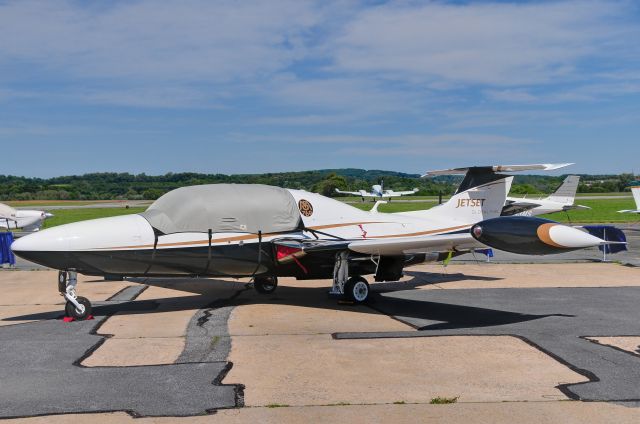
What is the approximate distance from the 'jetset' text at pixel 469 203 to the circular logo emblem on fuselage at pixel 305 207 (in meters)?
4.86

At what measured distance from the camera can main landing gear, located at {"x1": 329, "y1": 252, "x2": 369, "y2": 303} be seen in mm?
13391

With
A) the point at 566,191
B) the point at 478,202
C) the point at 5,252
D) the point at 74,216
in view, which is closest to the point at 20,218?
the point at 5,252

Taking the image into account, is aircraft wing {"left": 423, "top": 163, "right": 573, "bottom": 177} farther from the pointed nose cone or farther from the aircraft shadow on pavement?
the pointed nose cone

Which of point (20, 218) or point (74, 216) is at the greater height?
point (20, 218)

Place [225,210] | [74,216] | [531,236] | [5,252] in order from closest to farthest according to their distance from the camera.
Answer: [531,236]
[225,210]
[5,252]
[74,216]

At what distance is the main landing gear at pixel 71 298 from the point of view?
1161 cm

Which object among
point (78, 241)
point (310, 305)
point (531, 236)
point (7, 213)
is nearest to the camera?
point (531, 236)

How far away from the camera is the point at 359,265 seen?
45.1ft

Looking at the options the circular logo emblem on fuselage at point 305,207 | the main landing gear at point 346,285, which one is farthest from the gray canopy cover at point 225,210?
the main landing gear at point 346,285

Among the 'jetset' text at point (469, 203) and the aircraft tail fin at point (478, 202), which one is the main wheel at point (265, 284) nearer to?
the aircraft tail fin at point (478, 202)

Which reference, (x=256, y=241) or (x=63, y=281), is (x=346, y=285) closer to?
(x=256, y=241)

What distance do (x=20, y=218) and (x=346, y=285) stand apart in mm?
30041

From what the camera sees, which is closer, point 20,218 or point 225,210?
point 225,210

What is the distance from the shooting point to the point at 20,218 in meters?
37.0
